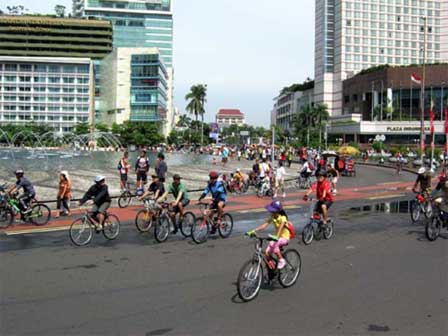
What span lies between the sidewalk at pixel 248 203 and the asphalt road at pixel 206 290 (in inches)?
65.4

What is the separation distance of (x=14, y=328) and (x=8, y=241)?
21.9ft

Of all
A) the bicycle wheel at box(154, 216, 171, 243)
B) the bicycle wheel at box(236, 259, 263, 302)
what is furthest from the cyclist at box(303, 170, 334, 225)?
the bicycle wheel at box(236, 259, 263, 302)

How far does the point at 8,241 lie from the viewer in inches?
493

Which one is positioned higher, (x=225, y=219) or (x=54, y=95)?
(x=54, y=95)

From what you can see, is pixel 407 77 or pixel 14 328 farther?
pixel 407 77

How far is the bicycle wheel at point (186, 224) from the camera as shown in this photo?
13.1m

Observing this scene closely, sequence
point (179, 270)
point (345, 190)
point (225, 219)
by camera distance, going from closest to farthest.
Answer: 1. point (179, 270)
2. point (225, 219)
3. point (345, 190)

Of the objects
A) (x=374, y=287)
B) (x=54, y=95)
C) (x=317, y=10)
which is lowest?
(x=374, y=287)

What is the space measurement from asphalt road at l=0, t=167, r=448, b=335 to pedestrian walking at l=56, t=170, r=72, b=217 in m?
3.95

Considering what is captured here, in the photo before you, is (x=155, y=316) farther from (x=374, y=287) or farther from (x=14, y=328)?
(x=374, y=287)

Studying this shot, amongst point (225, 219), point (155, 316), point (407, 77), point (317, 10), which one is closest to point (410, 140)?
point (407, 77)

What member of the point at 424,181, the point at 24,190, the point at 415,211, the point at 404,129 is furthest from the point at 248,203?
the point at 404,129

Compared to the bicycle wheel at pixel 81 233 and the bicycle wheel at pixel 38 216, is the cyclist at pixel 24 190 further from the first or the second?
the bicycle wheel at pixel 81 233

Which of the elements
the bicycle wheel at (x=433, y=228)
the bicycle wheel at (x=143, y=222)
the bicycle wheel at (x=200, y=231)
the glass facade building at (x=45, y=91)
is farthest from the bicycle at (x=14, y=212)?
the glass facade building at (x=45, y=91)
